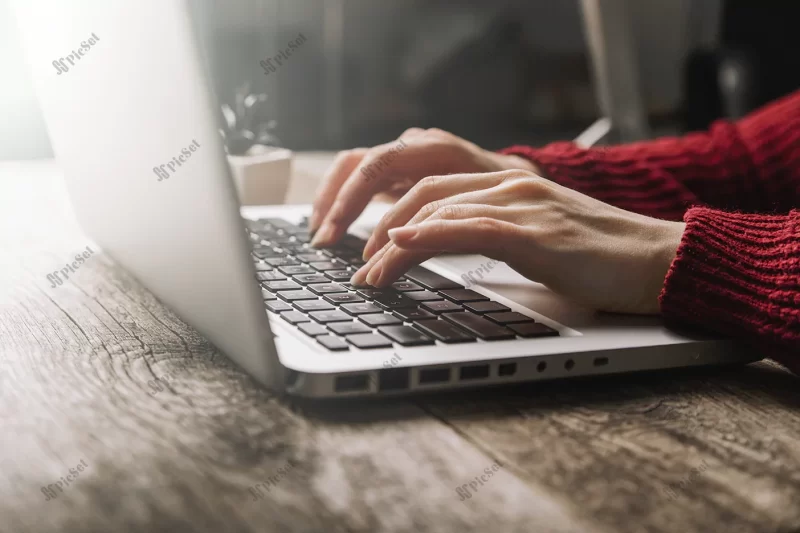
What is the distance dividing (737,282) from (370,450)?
300 millimetres

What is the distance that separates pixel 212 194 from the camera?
0.39 m

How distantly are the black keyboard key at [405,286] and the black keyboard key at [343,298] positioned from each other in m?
0.04

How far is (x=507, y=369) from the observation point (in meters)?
0.44

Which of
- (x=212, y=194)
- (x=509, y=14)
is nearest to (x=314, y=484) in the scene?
(x=212, y=194)

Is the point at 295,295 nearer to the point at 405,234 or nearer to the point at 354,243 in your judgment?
the point at 405,234

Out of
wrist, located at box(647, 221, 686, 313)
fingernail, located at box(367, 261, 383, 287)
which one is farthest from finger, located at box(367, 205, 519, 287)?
wrist, located at box(647, 221, 686, 313)

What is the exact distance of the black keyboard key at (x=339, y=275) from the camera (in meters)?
0.61

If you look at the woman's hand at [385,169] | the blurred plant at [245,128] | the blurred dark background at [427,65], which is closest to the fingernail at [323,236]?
the woman's hand at [385,169]

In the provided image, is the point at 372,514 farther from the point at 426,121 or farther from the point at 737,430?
the point at 426,121

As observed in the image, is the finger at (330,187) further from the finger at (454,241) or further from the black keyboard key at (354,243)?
the finger at (454,241)

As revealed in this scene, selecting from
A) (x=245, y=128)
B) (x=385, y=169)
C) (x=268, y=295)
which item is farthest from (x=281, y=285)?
(x=245, y=128)

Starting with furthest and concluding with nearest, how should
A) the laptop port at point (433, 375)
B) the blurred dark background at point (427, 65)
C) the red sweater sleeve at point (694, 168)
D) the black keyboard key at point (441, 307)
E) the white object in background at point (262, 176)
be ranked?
the blurred dark background at point (427, 65), the white object in background at point (262, 176), the red sweater sleeve at point (694, 168), the black keyboard key at point (441, 307), the laptop port at point (433, 375)

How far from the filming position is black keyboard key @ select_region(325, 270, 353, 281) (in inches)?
24.2

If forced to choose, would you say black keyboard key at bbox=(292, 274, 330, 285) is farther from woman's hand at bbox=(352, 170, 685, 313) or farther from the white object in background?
the white object in background
